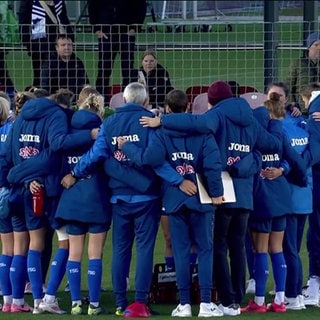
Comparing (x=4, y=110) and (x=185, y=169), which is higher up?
(x=4, y=110)

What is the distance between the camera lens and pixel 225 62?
1675cm

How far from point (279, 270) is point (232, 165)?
109cm

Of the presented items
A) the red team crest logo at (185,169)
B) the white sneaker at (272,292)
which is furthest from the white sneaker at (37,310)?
the white sneaker at (272,292)

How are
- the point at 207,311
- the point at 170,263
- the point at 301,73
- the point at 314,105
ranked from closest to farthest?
the point at 207,311 → the point at 314,105 → the point at 170,263 → the point at 301,73

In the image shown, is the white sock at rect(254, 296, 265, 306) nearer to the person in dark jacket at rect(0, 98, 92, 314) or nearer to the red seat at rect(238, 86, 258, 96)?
the person in dark jacket at rect(0, 98, 92, 314)

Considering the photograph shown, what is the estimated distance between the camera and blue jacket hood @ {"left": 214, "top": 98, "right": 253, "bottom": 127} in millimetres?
11102

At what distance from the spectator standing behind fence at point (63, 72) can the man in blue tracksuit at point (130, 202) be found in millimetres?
4720

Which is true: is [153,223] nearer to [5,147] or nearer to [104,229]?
[104,229]

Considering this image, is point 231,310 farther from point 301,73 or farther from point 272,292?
point 301,73

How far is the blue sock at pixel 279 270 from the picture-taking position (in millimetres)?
11547

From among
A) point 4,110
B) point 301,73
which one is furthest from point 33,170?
point 301,73

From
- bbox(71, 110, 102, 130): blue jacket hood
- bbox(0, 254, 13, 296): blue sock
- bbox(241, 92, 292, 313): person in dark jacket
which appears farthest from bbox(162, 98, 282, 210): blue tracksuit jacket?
bbox(0, 254, 13, 296): blue sock

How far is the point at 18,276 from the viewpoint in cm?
1152

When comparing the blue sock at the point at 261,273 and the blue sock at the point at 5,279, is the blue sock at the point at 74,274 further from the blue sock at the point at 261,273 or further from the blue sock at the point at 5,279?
the blue sock at the point at 261,273
